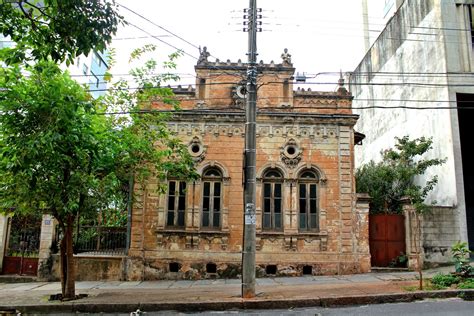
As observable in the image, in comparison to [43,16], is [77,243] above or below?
below

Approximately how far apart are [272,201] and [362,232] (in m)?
3.45

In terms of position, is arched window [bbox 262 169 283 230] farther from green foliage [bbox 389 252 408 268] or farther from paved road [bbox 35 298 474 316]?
paved road [bbox 35 298 474 316]

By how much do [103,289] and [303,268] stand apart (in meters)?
6.87

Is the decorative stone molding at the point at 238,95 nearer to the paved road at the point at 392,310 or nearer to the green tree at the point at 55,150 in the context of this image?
the green tree at the point at 55,150

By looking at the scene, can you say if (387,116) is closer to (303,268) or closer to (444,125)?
(444,125)

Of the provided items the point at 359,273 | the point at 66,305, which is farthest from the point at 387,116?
the point at 66,305

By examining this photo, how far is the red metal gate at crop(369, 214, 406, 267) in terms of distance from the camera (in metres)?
15.3

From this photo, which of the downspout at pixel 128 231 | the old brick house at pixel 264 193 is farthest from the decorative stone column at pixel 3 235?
the old brick house at pixel 264 193

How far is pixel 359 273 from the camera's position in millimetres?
14570

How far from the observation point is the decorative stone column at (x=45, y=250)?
1437cm

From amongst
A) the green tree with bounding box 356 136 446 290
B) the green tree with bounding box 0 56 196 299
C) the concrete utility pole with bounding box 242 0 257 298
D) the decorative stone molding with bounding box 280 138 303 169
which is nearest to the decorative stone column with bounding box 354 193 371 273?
the green tree with bounding box 356 136 446 290

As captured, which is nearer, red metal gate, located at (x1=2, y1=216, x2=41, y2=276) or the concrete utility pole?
the concrete utility pole

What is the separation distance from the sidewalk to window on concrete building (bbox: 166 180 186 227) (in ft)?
7.44

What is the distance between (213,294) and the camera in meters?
10.9
